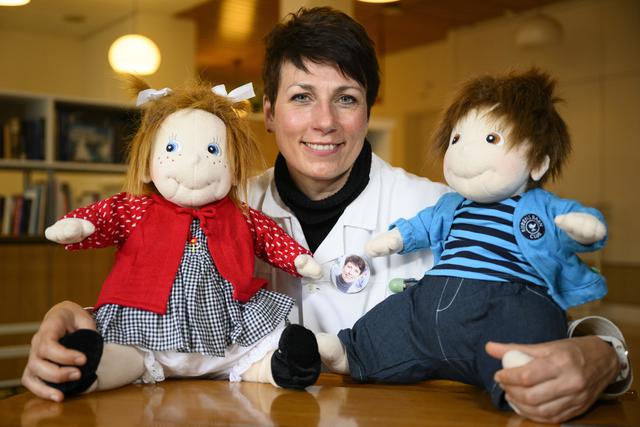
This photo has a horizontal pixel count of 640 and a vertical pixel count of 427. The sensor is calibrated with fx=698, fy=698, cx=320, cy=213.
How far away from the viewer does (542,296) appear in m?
1.14

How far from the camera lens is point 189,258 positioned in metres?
1.23

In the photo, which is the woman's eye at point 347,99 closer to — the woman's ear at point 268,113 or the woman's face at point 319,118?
the woman's face at point 319,118

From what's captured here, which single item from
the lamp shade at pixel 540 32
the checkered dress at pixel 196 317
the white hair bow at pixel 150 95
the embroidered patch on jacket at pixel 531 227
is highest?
the lamp shade at pixel 540 32

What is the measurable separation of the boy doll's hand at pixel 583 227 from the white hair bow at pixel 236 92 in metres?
0.65

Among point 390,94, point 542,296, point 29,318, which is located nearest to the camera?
point 542,296

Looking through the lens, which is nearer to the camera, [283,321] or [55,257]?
[283,321]

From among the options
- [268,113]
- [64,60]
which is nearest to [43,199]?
[268,113]

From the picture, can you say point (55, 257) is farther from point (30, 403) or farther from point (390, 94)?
point (390, 94)

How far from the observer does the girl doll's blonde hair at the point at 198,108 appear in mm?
1298

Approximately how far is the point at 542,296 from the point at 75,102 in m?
3.34

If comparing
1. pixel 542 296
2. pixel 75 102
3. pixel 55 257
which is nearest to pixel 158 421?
pixel 542 296

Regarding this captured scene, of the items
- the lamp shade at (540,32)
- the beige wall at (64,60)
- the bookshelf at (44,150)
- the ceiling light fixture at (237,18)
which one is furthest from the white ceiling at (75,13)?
the lamp shade at (540,32)

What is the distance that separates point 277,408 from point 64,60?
7086 millimetres

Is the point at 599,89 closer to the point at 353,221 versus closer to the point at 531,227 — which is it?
the point at 353,221
